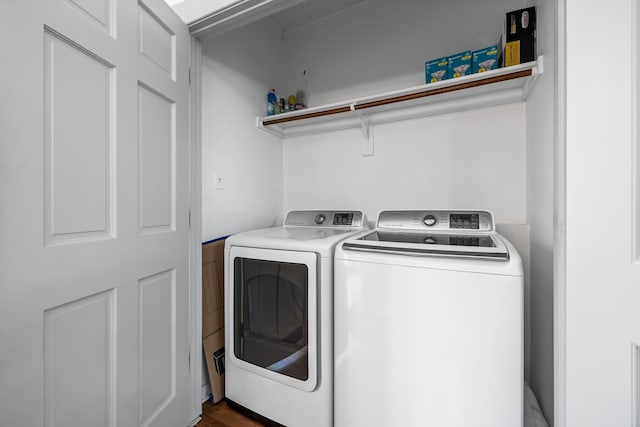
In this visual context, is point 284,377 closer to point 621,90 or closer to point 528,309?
point 528,309

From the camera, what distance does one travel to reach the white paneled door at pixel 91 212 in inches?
27.2

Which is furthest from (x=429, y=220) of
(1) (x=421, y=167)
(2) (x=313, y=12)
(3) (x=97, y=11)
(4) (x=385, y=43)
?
(2) (x=313, y=12)

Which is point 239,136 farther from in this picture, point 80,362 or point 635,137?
point 635,137

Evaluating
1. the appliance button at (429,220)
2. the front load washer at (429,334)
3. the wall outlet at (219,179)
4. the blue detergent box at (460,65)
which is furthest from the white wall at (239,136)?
the blue detergent box at (460,65)

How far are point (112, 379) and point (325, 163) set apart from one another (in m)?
1.85

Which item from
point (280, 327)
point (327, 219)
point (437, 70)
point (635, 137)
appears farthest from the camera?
point (327, 219)

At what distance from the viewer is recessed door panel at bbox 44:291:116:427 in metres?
0.78

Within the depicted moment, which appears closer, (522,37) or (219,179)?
(522,37)

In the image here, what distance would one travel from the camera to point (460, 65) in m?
1.62

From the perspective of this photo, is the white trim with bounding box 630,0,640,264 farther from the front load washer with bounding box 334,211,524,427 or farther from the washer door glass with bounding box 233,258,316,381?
the washer door glass with bounding box 233,258,316,381

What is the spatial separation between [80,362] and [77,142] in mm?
699

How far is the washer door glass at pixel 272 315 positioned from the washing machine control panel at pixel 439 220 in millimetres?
714

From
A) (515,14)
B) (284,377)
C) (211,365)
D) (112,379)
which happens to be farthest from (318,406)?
(515,14)

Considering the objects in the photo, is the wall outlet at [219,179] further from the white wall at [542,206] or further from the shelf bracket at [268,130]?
the white wall at [542,206]
